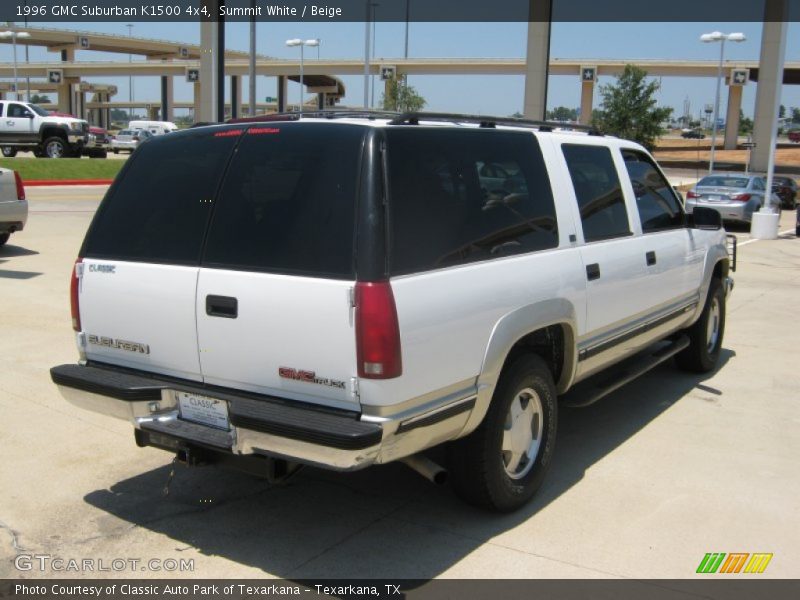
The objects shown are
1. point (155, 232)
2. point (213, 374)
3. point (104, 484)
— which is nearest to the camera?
point (213, 374)

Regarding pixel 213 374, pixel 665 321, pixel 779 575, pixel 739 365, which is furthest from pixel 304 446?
pixel 739 365

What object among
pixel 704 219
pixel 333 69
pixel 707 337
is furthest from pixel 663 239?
pixel 333 69

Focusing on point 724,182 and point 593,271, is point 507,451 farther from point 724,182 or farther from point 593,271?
point 724,182

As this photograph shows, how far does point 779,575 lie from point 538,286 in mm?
1768

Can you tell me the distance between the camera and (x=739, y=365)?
7809mm

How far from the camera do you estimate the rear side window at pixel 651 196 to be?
5.89 m

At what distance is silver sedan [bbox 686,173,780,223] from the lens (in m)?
21.9

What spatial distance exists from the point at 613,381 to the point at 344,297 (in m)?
2.66

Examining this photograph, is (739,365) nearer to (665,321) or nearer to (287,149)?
(665,321)

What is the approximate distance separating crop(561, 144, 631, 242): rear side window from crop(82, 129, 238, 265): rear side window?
7.09ft

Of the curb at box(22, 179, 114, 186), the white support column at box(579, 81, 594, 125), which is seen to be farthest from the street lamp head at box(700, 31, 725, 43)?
the white support column at box(579, 81, 594, 125)

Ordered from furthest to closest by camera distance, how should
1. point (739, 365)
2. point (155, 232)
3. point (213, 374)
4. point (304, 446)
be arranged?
point (739, 365) < point (155, 232) < point (213, 374) < point (304, 446)

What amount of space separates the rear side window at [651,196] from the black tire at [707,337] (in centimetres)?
107

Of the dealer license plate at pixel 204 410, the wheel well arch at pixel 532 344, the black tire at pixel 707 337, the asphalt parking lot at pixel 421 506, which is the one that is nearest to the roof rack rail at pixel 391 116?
the wheel well arch at pixel 532 344
